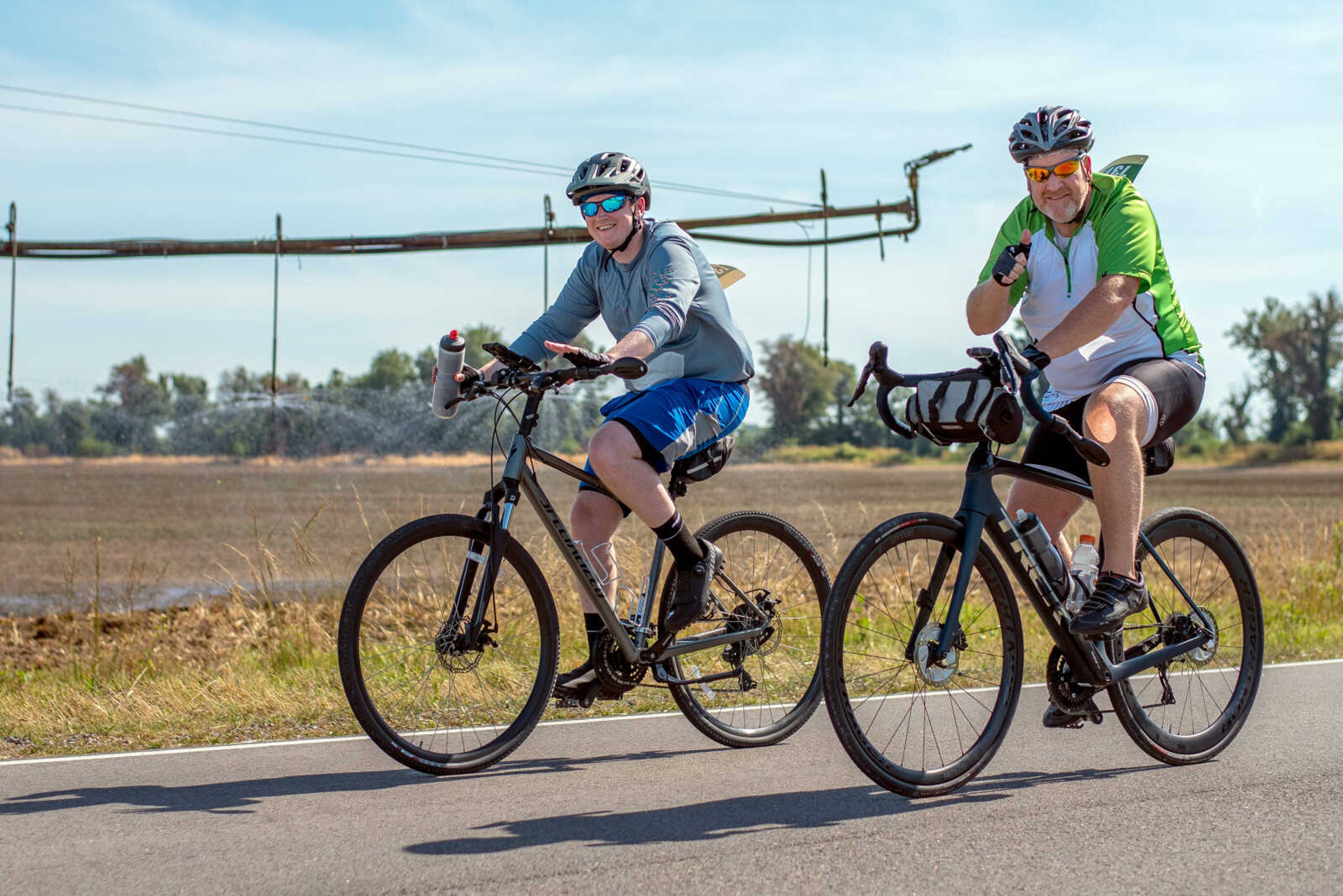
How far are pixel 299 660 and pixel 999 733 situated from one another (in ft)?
16.0

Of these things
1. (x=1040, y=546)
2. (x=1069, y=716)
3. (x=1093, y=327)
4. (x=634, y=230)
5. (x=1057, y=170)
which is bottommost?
(x=1069, y=716)

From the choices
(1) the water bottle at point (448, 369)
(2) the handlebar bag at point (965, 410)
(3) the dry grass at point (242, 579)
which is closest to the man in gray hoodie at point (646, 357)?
(1) the water bottle at point (448, 369)

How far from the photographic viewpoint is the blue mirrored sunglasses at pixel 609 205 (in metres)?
5.36

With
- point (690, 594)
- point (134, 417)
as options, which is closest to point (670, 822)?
point (690, 594)

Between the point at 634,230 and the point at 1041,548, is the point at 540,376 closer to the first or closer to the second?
the point at 634,230

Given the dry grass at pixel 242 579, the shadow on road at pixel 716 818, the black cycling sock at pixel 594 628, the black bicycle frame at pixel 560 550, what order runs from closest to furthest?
the shadow on road at pixel 716 818, the black bicycle frame at pixel 560 550, the black cycling sock at pixel 594 628, the dry grass at pixel 242 579

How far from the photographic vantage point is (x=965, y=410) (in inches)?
182

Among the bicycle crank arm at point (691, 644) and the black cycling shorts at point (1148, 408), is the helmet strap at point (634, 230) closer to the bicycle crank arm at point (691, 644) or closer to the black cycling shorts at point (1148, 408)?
the bicycle crank arm at point (691, 644)

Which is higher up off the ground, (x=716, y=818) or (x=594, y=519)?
(x=594, y=519)

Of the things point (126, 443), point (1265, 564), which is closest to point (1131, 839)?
point (1265, 564)

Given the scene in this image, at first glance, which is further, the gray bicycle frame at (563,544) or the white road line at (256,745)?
the white road line at (256,745)

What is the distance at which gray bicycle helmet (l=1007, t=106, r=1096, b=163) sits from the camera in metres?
4.96

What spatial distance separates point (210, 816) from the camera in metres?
4.55

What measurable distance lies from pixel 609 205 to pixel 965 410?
1.61 metres
